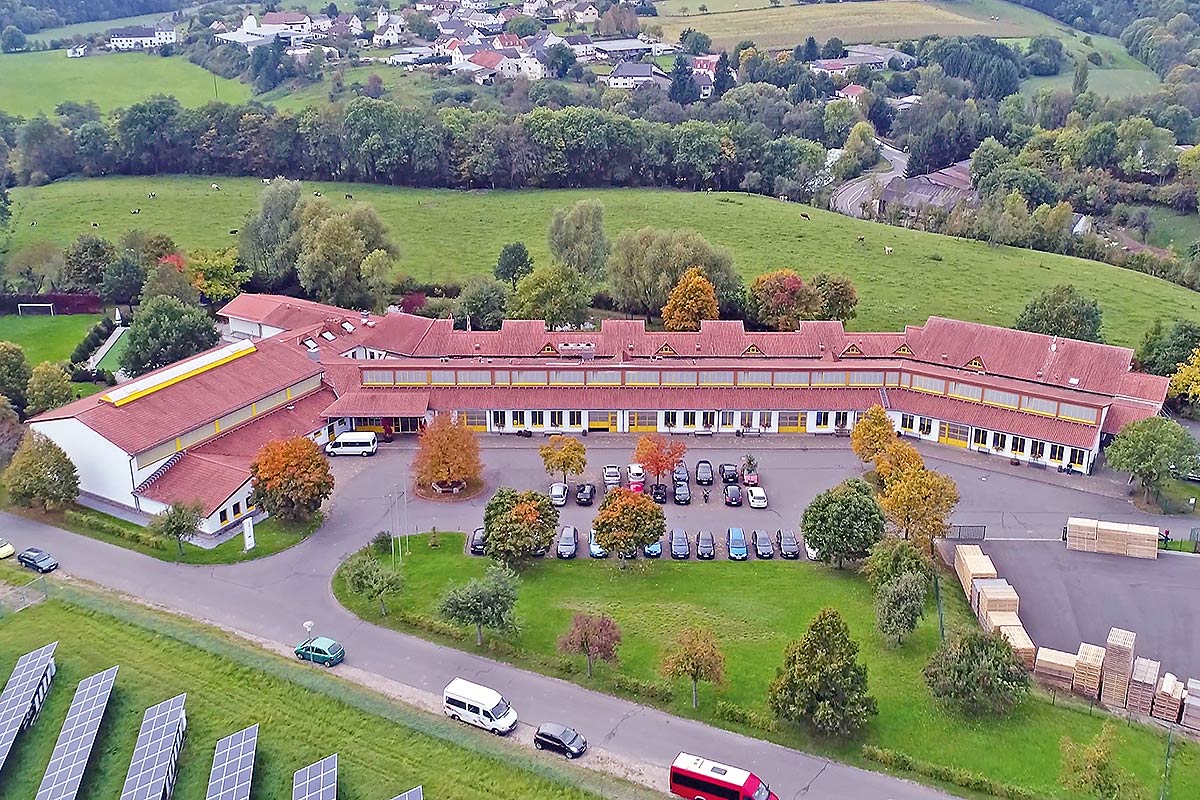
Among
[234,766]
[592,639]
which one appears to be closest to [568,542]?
[592,639]

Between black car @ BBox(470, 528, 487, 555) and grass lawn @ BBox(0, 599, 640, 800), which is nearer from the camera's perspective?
grass lawn @ BBox(0, 599, 640, 800)

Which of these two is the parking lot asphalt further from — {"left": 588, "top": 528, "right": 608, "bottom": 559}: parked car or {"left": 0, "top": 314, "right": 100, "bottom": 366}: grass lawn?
{"left": 0, "top": 314, "right": 100, "bottom": 366}: grass lawn

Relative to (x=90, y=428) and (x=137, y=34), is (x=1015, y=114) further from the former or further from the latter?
(x=137, y=34)

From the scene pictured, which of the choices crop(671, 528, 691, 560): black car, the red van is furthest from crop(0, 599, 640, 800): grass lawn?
crop(671, 528, 691, 560): black car

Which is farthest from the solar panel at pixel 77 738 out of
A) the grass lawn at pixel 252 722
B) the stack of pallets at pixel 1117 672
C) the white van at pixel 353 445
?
the stack of pallets at pixel 1117 672

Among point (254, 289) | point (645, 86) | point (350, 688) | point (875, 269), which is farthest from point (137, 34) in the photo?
point (350, 688)
